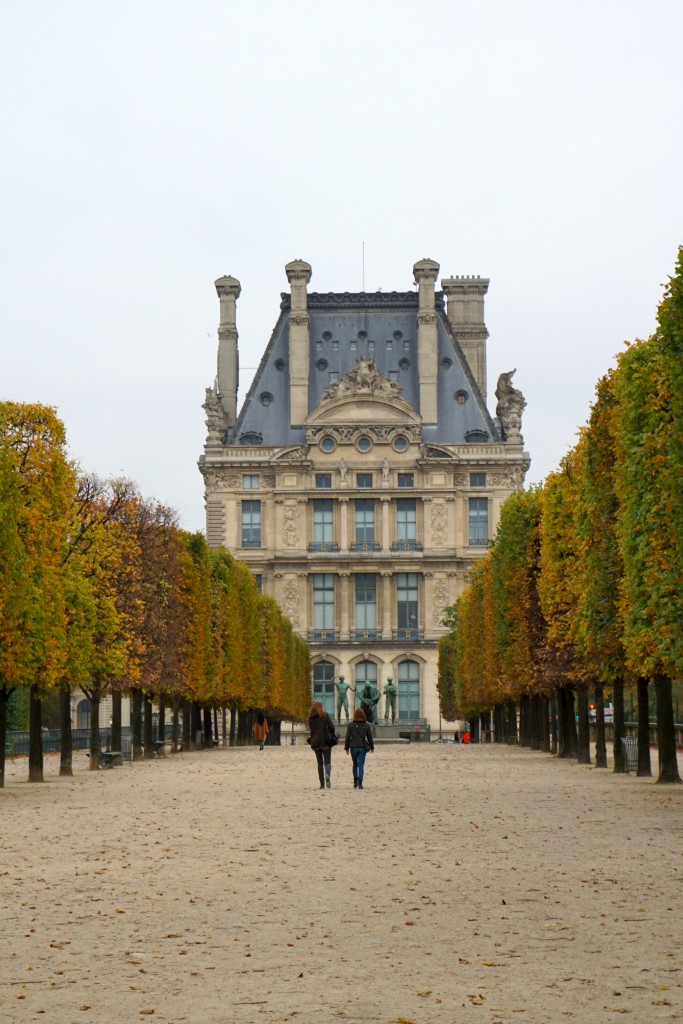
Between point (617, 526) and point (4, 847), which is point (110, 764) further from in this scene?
point (4, 847)

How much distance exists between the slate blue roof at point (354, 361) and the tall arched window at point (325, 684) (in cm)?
1480

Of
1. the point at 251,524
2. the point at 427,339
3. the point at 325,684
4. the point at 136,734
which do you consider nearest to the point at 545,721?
the point at 136,734

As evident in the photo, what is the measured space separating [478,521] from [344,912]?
3681 inches

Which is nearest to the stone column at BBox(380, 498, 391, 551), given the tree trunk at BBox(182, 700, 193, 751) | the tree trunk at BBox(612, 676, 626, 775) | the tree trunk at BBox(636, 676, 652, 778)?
the tree trunk at BBox(182, 700, 193, 751)

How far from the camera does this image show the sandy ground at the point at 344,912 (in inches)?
357

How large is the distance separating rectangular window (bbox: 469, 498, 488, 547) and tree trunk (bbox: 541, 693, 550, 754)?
5065 cm

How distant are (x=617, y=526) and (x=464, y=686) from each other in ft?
155

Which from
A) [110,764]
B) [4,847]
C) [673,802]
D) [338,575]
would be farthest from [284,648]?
[4,847]

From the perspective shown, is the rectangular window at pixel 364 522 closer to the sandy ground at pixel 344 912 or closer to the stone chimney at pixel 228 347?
the stone chimney at pixel 228 347

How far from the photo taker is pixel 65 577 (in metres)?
35.2

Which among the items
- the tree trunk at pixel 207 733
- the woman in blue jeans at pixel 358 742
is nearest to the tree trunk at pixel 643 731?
the woman in blue jeans at pixel 358 742

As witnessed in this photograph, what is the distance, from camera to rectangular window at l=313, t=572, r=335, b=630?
10656 cm

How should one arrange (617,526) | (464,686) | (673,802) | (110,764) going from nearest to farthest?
1. (673,802)
2. (617,526)
3. (110,764)
4. (464,686)

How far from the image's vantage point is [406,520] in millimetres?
106375
